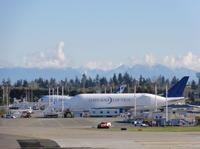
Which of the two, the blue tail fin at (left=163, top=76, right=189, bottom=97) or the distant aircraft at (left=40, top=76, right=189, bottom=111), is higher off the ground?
the blue tail fin at (left=163, top=76, right=189, bottom=97)

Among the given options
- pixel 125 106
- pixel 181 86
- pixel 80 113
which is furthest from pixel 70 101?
pixel 181 86

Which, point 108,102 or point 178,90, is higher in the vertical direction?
point 178,90

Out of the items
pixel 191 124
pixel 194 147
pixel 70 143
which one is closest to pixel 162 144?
pixel 194 147

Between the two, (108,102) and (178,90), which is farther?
(178,90)

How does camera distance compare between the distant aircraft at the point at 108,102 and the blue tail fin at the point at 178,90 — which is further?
the blue tail fin at the point at 178,90

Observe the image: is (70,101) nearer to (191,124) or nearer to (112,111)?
(112,111)

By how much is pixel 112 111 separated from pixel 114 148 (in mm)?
107044

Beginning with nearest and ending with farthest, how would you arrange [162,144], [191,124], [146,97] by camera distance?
[162,144]
[191,124]
[146,97]

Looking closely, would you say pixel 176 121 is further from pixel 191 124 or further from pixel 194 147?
pixel 194 147

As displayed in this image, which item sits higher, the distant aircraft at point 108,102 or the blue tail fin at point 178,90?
the blue tail fin at point 178,90

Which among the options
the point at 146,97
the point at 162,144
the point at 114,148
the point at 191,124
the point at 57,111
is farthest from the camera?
the point at 146,97

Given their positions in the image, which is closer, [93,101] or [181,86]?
[93,101]

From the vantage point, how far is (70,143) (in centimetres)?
4594

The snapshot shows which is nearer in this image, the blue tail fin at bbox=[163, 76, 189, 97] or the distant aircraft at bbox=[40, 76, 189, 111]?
the distant aircraft at bbox=[40, 76, 189, 111]
